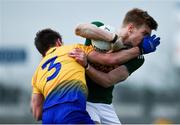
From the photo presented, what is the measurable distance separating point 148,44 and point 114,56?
1.13 feet

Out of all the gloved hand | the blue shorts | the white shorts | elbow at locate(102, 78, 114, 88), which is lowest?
the white shorts

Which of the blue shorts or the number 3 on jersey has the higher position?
the number 3 on jersey

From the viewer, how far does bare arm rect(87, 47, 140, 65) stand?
816 centimetres

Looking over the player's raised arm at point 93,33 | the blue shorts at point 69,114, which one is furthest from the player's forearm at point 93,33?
the blue shorts at point 69,114

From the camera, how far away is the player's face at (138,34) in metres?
8.23

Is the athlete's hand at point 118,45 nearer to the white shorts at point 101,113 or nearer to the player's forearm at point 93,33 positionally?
the player's forearm at point 93,33

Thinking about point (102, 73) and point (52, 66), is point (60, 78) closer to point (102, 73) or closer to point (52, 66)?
point (52, 66)

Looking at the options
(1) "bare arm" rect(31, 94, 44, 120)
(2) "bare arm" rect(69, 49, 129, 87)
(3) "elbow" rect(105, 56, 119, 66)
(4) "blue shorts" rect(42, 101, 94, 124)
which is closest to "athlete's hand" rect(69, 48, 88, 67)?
(2) "bare arm" rect(69, 49, 129, 87)

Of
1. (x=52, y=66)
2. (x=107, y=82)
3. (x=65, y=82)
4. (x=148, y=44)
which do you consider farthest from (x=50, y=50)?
(x=148, y=44)

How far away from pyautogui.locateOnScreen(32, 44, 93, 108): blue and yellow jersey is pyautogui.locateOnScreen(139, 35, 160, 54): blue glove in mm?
651

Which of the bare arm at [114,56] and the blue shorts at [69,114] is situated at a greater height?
the bare arm at [114,56]

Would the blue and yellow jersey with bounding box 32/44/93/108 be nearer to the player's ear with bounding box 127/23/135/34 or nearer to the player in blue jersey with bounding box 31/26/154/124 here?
the player in blue jersey with bounding box 31/26/154/124

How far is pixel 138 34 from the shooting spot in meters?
8.23

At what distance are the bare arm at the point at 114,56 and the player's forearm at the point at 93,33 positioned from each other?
17 cm
